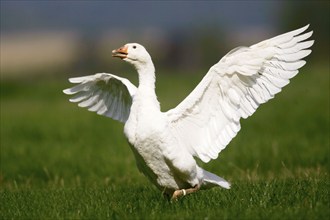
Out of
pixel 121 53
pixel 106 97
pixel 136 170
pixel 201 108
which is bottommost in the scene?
pixel 136 170

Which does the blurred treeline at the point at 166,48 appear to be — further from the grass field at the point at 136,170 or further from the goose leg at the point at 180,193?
the goose leg at the point at 180,193

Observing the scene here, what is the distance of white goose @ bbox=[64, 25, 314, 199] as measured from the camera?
7.83m

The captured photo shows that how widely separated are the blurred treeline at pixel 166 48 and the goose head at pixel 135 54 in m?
31.0

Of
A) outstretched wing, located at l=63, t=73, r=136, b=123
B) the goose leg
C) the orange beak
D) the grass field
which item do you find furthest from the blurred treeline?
the goose leg

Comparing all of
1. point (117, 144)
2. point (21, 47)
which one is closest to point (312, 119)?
point (117, 144)

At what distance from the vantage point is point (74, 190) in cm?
886

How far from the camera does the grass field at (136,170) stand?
7312mm

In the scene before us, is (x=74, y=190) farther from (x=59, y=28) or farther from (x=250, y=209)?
(x=59, y=28)

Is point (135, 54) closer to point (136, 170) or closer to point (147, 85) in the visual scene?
point (147, 85)

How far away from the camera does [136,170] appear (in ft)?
38.1

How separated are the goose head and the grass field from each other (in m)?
1.44

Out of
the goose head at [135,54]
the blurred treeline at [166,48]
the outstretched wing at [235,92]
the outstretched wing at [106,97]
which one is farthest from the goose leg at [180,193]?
the blurred treeline at [166,48]

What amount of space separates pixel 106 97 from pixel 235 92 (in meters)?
1.79

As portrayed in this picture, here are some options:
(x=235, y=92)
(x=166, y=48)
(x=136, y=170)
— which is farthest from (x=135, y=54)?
(x=166, y=48)
